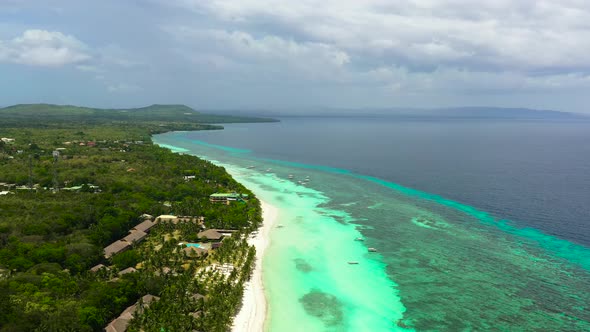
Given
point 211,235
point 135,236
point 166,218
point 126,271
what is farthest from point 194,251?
point 166,218

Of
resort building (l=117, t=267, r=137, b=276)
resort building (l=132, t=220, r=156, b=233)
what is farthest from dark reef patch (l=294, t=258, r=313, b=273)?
resort building (l=132, t=220, r=156, b=233)

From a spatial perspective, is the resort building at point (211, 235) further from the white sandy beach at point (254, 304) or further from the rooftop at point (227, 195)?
the rooftop at point (227, 195)

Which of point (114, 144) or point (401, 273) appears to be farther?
point (114, 144)

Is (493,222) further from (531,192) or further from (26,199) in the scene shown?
(26,199)

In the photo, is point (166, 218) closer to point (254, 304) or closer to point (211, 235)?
point (211, 235)

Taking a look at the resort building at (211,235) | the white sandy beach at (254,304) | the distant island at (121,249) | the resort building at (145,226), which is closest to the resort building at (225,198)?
the distant island at (121,249)

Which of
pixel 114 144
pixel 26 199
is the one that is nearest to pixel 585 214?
pixel 26 199
